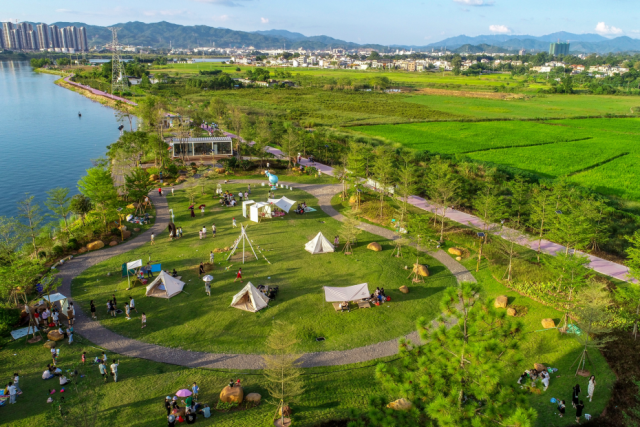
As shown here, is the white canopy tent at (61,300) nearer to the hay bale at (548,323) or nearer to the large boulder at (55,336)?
the large boulder at (55,336)

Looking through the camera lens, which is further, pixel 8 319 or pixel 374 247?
pixel 374 247

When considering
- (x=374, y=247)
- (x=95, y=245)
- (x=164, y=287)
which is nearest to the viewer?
(x=164, y=287)

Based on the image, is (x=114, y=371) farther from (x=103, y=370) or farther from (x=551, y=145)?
(x=551, y=145)

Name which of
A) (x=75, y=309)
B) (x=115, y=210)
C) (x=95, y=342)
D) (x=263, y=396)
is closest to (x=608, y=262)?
(x=263, y=396)

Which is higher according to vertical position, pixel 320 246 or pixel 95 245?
pixel 95 245

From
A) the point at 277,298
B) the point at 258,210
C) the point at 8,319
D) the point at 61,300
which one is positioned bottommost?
the point at 277,298

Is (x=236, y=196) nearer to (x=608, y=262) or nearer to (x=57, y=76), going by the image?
(x=608, y=262)

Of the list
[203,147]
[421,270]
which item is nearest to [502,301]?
[421,270]

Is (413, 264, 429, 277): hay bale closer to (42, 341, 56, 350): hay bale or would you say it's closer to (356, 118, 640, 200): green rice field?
(42, 341, 56, 350): hay bale

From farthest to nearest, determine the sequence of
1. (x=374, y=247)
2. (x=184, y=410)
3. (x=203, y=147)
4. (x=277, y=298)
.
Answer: (x=203, y=147) < (x=374, y=247) < (x=277, y=298) < (x=184, y=410)
